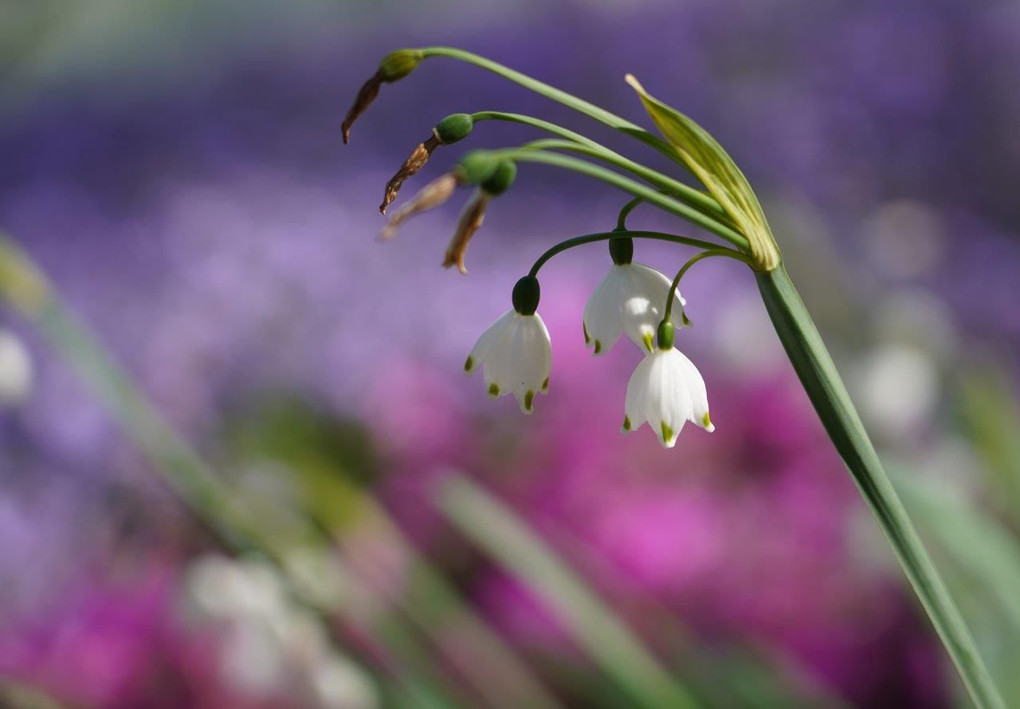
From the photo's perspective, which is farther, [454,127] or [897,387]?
[897,387]

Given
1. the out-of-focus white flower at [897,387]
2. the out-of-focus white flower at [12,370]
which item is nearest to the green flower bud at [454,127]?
the out-of-focus white flower at [12,370]

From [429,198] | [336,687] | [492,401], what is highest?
[492,401]

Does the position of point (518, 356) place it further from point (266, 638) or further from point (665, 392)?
point (266, 638)

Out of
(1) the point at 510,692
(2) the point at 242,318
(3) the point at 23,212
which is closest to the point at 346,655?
(1) the point at 510,692

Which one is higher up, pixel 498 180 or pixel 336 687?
pixel 336 687

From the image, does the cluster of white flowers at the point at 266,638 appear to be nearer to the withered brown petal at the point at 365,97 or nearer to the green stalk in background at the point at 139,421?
the green stalk in background at the point at 139,421

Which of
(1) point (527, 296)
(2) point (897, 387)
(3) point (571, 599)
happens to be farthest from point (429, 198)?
(2) point (897, 387)

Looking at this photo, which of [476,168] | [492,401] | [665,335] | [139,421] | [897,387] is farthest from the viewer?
[492,401]
